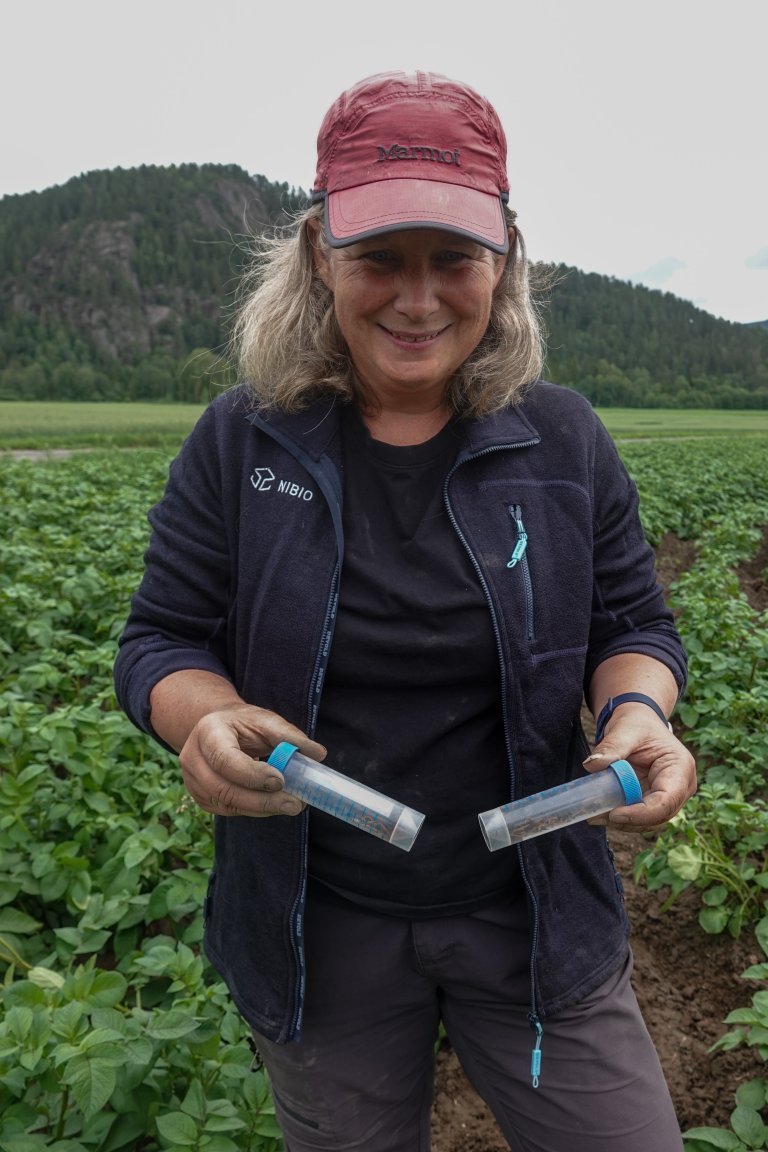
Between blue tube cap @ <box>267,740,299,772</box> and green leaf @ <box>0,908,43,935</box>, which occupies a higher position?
blue tube cap @ <box>267,740,299,772</box>

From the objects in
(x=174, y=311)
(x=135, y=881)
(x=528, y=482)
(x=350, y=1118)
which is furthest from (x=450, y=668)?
(x=174, y=311)

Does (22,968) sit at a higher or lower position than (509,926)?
lower

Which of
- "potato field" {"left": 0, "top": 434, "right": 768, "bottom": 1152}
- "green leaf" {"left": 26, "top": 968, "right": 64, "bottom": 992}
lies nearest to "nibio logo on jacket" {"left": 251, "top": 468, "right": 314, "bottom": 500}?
"potato field" {"left": 0, "top": 434, "right": 768, "bottom": 1152}

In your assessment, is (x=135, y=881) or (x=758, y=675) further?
(x=758, y=675)

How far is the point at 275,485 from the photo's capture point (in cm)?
135

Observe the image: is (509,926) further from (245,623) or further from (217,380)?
(217,380)

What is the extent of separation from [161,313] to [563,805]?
396ft

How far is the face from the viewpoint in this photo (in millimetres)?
1268

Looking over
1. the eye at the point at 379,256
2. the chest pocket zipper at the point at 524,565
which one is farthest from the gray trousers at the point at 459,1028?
the eye at the point at 379,256

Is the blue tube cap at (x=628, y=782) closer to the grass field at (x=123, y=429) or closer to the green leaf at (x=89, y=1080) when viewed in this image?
the green leaf at (x=89, y=1080)

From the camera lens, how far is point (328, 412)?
4.63 ft

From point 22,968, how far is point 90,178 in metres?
151

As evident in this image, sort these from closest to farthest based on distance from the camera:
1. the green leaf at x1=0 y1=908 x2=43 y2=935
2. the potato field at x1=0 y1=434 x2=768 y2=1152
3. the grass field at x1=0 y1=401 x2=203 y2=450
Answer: the potato field at x1=0 y1=434 x2=768 y2=1152 → the green leaf at x1=0 y1=908 x2=43 y2=935 → the grass field at x1=0 y1=401 x2=203 y2=450

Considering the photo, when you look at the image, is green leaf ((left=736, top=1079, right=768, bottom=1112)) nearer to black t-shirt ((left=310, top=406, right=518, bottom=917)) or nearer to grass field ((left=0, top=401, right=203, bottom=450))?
black t-shirt ((left=310, top=406, right=518, bottom=917))
